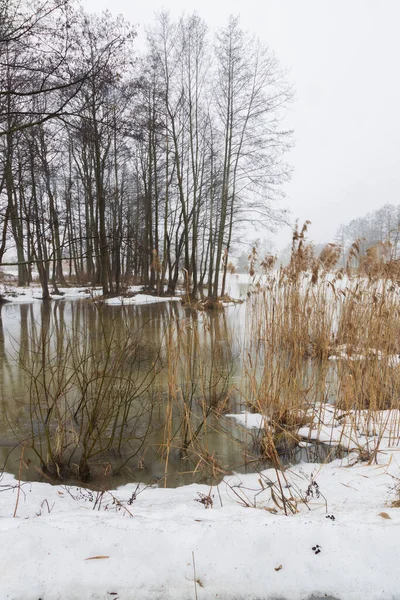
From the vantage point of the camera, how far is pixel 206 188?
691 inches

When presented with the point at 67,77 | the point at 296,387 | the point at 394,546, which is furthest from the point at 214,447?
the point at 67,77

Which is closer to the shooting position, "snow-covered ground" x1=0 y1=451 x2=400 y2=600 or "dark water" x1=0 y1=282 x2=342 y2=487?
"snow-covered ground" x1=0 y1=451 x2=400 y2=600

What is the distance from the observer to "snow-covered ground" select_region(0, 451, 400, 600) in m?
1.34

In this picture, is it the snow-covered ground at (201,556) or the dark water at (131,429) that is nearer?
the snow-covered ground at (201,556)

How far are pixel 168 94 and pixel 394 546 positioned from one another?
16.5 meters

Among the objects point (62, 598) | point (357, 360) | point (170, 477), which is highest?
point (357, 360)

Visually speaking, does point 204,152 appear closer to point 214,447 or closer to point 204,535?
point 214,447

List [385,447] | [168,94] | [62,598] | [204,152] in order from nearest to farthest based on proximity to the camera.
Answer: [62,598], [385,447], [168,94], [204,152]

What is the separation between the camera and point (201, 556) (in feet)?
4.79

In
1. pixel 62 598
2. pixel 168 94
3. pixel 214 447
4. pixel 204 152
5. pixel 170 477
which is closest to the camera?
pixel 62 598

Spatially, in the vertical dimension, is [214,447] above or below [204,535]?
below

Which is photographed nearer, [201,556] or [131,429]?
[201,556]

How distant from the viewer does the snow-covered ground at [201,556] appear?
134cm

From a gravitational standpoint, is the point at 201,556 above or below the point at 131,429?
above
